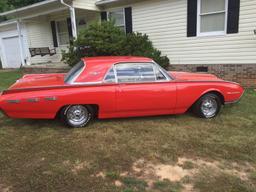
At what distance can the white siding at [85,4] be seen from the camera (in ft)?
36.1

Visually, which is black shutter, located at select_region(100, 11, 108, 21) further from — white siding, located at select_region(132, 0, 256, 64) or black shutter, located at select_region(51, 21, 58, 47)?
black shutter, located at select_region(51, 21, 58, 47)

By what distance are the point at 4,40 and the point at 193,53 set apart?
14560mm

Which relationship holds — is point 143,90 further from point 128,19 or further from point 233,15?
point 128,19

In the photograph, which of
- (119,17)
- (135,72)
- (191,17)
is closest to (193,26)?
(191,17)

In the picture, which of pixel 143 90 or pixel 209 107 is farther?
pixel 209 107

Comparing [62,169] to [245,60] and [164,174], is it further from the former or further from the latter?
[245,60]

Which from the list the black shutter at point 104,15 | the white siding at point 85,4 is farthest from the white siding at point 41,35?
the white siding at point 85,4

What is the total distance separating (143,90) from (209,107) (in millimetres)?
1589

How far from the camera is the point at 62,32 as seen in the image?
14758 mm

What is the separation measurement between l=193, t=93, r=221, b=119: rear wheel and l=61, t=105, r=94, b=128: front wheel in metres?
2.25

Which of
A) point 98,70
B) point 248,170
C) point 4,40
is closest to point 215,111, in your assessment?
point 248,170

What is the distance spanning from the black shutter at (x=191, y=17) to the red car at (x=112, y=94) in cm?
441

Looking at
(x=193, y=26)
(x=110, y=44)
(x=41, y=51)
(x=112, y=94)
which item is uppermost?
(x=193, y=26)

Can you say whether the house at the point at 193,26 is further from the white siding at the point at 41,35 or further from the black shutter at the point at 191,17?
the white siding at the point at 41,35
